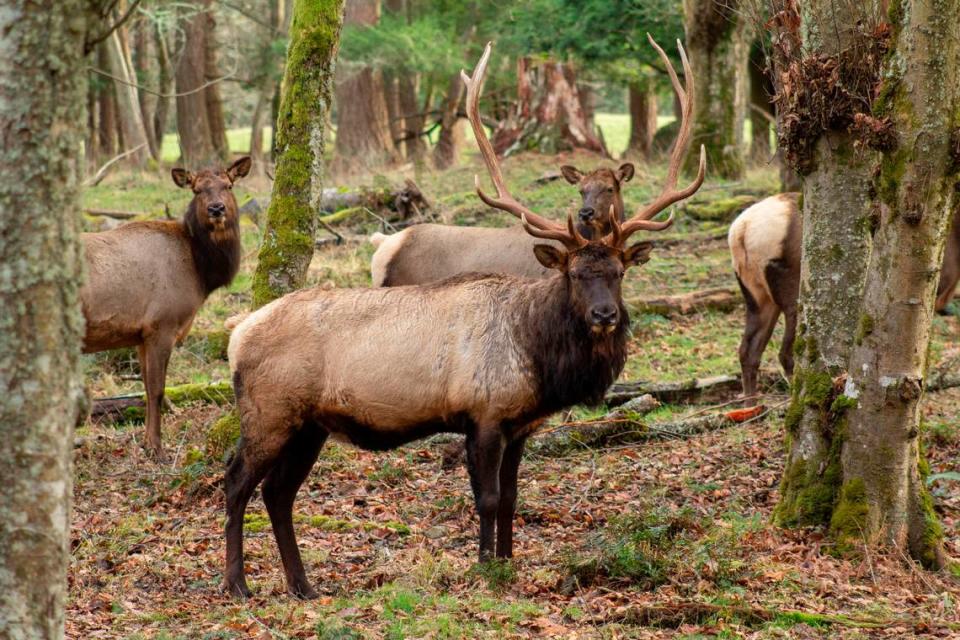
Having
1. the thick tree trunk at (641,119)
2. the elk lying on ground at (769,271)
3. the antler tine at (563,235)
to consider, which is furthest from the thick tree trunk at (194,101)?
the antler tine at (563,235)

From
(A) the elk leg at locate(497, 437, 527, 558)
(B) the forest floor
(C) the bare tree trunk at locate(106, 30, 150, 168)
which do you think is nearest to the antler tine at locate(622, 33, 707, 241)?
(B) the forest floor

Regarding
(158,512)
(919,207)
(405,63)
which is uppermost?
(405,63)

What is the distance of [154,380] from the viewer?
9.86 meters

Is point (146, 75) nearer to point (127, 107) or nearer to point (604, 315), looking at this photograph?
point (127, 107)

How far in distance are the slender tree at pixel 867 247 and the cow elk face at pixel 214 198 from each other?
5.70 metres

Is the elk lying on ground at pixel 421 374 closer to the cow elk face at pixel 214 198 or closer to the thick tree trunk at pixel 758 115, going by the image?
the cow elk face at pixel 214 198

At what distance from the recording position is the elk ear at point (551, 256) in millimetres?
6926

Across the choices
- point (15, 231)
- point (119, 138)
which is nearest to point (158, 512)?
point (15, 231)

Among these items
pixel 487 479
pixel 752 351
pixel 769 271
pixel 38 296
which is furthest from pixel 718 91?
pixel 38 296

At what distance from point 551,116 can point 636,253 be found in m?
14.6

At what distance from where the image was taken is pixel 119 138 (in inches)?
1336

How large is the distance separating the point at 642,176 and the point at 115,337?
1112 centimetres

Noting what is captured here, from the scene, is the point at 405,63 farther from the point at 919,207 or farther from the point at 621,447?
the point at 919,207

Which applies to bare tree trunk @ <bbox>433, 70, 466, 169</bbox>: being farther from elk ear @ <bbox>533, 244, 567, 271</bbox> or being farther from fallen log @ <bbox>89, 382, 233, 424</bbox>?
elk ear @ <bbox>533, 244, 567, 271</bbox>
